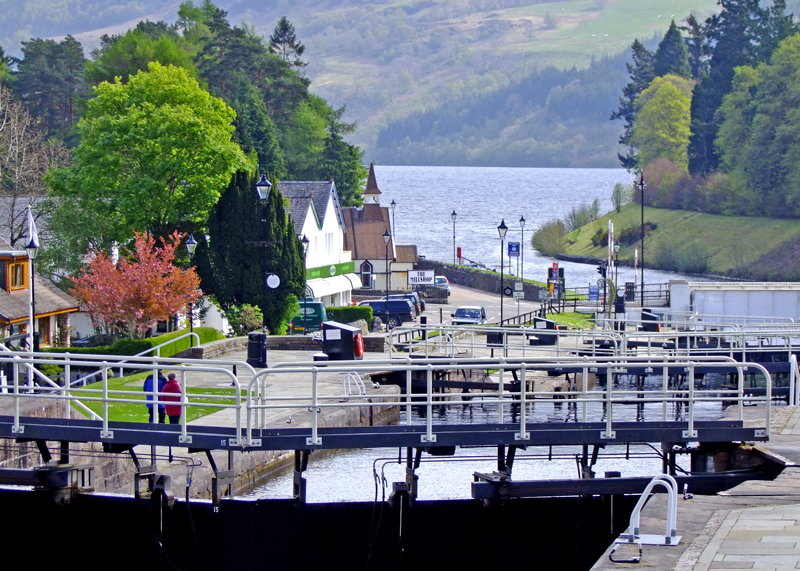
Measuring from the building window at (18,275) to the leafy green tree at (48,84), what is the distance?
68.9m

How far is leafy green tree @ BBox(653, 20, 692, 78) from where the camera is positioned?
16016 cm

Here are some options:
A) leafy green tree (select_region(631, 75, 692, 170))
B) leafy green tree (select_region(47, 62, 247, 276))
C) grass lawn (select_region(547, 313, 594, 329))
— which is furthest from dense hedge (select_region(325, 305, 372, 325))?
leafy green tree (select_region(631, 75, 692, 170))

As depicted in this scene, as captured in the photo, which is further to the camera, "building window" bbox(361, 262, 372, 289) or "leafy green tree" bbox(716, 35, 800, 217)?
"leafy green tree" bbox(716, 35, 800, 217)

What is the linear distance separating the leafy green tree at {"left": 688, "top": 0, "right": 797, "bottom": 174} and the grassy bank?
30.7 ft

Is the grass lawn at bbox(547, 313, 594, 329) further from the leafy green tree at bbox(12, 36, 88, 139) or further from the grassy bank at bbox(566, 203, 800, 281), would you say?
the leafy green tree at bbox(12, 36, 88, 139)

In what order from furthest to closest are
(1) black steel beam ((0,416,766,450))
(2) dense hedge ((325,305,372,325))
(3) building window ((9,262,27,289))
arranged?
(2) dense hedge ((325,305,372,325)) → (3) building window ((9,262,27,289)) → (1) black steel beam ((0,416,766,450))

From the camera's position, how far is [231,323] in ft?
152

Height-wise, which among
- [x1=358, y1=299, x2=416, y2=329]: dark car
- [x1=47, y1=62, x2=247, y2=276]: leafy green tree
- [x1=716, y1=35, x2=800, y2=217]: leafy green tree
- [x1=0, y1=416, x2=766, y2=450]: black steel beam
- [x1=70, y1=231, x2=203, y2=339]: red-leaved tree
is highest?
[x1=716, y1=35, x2=800, y2=217]: leafy green tree

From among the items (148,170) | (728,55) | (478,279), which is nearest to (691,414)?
(148,170)

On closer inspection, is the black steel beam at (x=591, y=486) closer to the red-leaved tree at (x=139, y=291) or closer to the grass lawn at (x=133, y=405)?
the grass lawn at (x=133, y=405)

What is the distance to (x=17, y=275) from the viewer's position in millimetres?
45344

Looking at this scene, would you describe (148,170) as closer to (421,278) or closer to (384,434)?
(421,278)

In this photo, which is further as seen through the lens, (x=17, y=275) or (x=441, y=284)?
(x=441, y=284)

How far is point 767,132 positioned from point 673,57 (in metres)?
49.1
